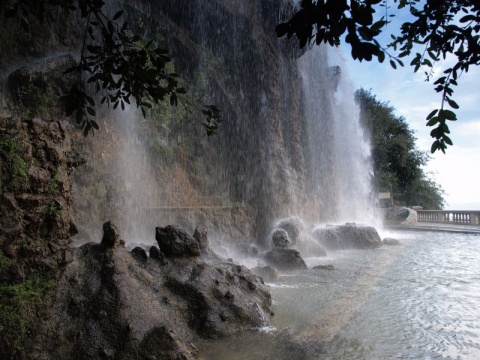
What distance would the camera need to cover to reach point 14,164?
→ 11.1ft

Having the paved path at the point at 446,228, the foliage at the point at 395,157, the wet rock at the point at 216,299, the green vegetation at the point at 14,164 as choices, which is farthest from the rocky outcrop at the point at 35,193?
the foliage at the point at 395,157

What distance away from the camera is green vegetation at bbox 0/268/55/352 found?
10.6 ft

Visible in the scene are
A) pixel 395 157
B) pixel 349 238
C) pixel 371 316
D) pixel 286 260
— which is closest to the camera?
pixel 371 316

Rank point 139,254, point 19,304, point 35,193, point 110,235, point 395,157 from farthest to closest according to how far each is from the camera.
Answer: point 395,157
point 139,254
point 110,235
point 35,193
point 19,304

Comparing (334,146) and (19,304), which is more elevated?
(334,146)

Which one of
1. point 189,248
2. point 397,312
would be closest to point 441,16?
point 189,248

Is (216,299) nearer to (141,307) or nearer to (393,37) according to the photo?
(141,307)

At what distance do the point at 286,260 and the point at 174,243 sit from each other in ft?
15.9

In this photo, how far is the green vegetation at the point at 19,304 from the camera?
10.6 ft

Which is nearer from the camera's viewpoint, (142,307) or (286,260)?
(142,307)

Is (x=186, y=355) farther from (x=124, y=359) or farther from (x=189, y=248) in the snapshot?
(x=189, y=248)

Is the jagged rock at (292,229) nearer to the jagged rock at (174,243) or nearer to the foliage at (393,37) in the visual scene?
the jagged rock at (174,243)

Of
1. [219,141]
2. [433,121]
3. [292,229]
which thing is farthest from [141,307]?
[219,141]

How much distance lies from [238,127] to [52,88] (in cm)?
708
